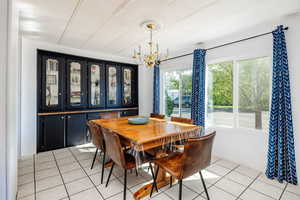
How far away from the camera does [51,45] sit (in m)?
3.30

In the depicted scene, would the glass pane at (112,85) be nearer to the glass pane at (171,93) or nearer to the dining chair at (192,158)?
the glass pane at (171,93)

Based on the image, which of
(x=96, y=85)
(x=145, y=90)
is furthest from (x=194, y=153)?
(x=145, y=90)

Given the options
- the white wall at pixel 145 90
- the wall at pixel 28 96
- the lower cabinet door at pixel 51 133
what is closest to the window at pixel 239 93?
the white wall at pixel 145 90

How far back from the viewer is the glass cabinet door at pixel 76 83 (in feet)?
11.4

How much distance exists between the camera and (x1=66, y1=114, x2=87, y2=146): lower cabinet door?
3.43 metres

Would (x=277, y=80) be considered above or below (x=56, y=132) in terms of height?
above

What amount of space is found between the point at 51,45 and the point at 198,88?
3.48 meters

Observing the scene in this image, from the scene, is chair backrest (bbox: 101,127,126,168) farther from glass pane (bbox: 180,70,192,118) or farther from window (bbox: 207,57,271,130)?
glass pane (bbox: 180,70,192,118)

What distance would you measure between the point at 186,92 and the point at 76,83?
2.83m

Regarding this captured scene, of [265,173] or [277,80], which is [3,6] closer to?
[277,80]

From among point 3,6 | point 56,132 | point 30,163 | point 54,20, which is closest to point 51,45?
point 54,20

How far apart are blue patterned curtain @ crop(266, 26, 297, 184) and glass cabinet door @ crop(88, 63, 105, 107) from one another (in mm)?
3619

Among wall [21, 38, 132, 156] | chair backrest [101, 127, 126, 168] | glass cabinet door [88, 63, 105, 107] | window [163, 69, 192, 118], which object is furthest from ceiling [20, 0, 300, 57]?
chair backrest [101, 127, 126, 168]

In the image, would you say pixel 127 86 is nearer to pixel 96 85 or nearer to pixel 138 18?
pixel 96 85
